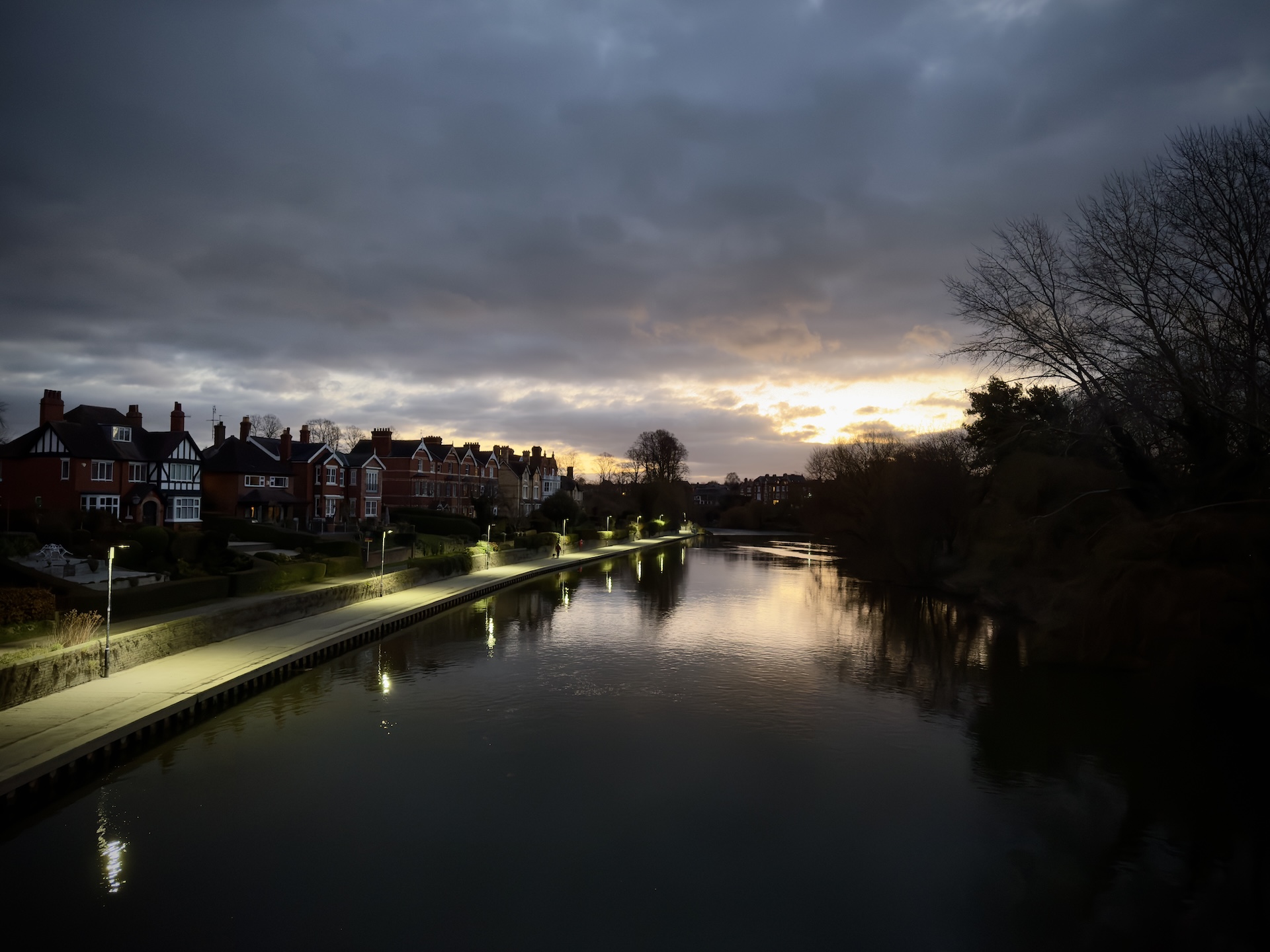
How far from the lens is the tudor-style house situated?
41.8 metres

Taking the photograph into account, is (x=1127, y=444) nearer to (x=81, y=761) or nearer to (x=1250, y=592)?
(x=1250, y=592)

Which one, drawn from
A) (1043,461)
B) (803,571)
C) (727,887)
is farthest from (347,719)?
(803,571)

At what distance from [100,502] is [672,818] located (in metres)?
44.0

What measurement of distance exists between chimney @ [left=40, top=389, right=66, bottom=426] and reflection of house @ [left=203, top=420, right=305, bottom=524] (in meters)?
10.1

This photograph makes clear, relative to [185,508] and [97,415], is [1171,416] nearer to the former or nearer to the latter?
[185,508]

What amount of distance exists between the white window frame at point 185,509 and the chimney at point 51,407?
726cm

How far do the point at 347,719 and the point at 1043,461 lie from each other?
2392cm

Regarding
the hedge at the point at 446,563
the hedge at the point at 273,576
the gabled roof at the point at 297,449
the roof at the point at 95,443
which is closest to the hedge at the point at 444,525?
the gabled roof at the point at 297,449

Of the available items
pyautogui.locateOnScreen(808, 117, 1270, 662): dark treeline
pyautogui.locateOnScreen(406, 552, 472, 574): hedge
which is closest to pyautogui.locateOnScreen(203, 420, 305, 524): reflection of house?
pyautogui.locateOnScreen(406, 552, 472, 574): hedge

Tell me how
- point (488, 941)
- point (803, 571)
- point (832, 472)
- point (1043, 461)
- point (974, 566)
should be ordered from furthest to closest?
point (832, 472)
point (803, 571)
point (974, 566)
point (1043, 461)
point (488, 941)

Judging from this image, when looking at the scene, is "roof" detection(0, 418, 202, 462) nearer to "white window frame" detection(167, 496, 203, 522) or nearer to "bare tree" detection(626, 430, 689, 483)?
"white window frame" detection(167, 496, 203, 522)

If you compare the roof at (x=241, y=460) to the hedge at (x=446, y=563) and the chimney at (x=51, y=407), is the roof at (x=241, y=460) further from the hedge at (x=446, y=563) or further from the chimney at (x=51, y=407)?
the hedge at (x=446, y=563)

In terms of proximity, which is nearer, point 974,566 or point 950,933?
point 950,933

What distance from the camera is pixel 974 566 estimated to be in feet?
122
